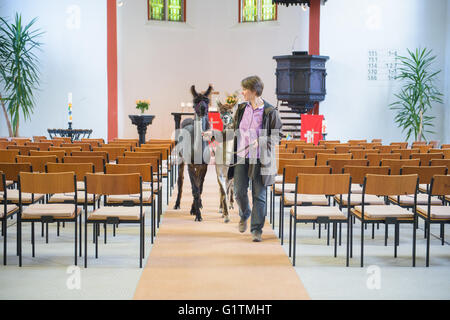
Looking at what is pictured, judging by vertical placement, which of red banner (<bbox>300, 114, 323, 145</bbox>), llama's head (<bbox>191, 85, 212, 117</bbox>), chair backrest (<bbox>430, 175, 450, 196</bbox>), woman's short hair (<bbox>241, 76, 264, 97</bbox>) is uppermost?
woman's short hair (<bbox>241, 76, 264, 97</bbox>)

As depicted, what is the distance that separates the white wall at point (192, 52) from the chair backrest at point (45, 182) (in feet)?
38.7

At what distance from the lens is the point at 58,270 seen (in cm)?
431

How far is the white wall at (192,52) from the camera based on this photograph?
16297 mm

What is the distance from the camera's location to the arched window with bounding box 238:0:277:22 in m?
16.7

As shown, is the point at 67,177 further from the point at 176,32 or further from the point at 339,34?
the point at 176,32

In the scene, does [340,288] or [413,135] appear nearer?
[340,288]

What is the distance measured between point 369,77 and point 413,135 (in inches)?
74.1

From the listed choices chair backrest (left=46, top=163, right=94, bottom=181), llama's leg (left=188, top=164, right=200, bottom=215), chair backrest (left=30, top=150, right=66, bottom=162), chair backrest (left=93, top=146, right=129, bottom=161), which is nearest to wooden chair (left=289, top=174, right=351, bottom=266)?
llama's leg (left=188, top=164, right=200, bottom=215)

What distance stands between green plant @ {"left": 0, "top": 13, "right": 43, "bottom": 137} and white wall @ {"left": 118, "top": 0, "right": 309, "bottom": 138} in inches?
151

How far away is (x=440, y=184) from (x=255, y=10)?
13.3m

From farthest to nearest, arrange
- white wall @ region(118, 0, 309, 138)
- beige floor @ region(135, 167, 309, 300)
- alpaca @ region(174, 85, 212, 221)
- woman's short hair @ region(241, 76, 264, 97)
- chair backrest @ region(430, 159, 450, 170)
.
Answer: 1. white wall @ region(118, 0, 309, 138)
2. alpaca @ region(174, 85, 212, 221)
3. chair backrest @ region(430, 159, 450, 170)
4. woman's short hair @ region(241, 76, 264, 97)
5. beige floor @ region(135, 167, 309, 300)

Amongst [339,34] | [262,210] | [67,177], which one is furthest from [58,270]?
[339,34]

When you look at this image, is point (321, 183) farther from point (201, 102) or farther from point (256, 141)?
point (201, 102)

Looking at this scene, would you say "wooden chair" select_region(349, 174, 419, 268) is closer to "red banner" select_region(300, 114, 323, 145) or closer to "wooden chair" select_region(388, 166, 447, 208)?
"wooden chair" select_region(388, 166, 447, 208)
